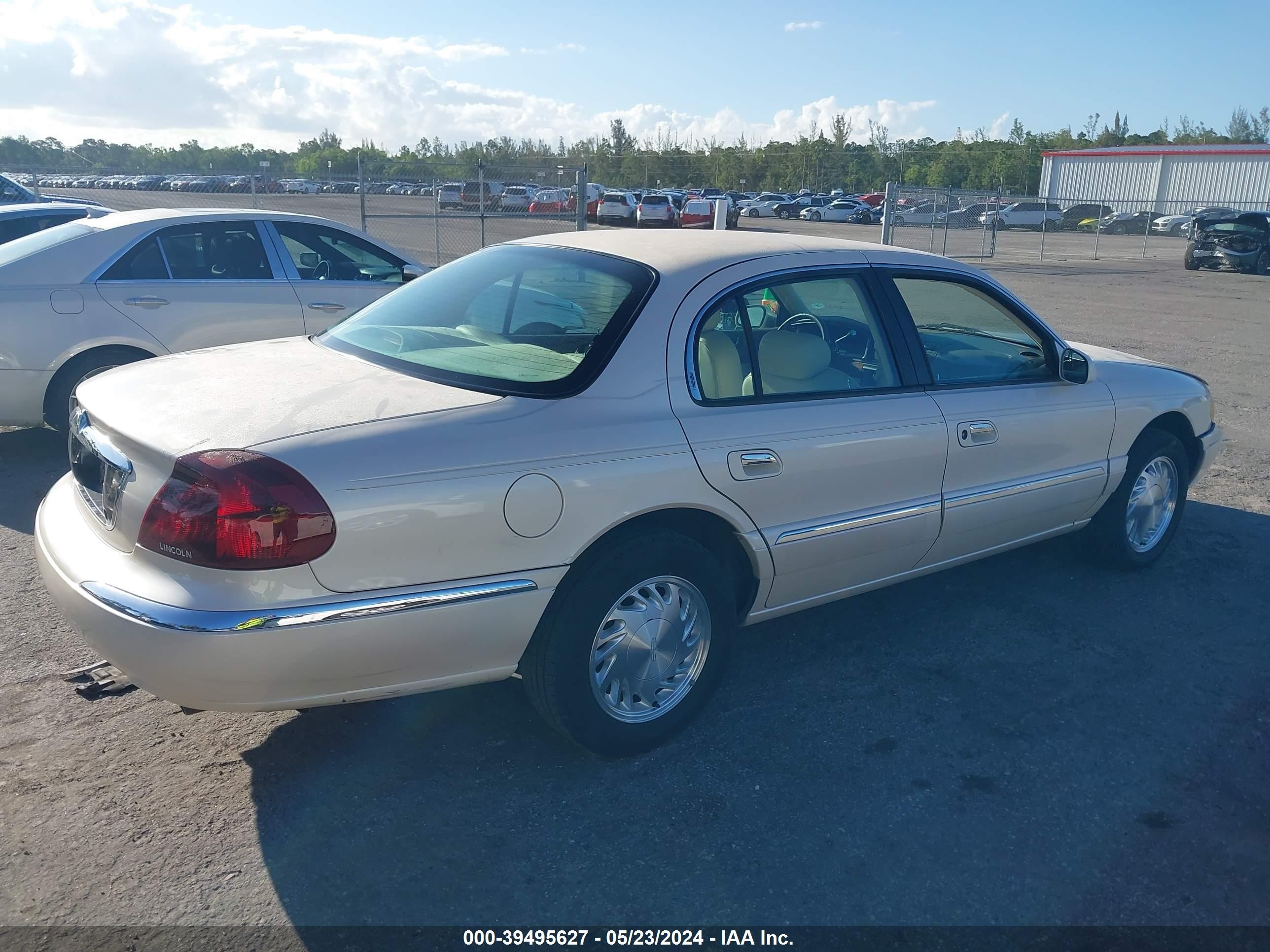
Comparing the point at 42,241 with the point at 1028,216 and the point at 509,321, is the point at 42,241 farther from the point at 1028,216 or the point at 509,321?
the point at 1028,216

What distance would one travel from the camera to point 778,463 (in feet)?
11.4

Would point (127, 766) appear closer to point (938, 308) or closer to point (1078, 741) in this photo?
point (1078, 741)

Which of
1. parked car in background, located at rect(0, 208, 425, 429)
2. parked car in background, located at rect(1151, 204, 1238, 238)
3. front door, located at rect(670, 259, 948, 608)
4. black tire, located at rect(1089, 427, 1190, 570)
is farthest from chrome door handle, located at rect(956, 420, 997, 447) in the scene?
parked car in background, located at rect(1151, 204, 1238, 238)

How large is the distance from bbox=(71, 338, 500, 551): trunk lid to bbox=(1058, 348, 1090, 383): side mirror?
109 inches

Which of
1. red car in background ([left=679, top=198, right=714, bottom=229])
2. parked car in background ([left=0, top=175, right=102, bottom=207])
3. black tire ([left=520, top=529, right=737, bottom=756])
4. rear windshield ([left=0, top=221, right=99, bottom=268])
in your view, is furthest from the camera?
red car in background ([left=679, top=198, right=714, bottom=229])

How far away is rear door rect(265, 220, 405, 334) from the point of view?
7227mm

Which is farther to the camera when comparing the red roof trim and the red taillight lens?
the red roof trim

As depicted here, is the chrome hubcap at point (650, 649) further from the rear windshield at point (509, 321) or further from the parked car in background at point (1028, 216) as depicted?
the parked car in background at point (1028, 216)

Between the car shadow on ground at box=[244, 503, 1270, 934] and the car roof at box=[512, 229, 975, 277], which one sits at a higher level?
the car roof at box=[512, 229, 975, 277]

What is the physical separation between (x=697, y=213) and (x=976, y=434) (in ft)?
114

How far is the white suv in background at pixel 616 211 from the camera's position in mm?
40906

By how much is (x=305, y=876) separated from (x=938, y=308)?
4.40 metres

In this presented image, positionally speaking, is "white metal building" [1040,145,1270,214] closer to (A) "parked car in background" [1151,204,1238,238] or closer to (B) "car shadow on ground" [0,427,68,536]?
(A) "parked car in background" [1151,204,1238,238]

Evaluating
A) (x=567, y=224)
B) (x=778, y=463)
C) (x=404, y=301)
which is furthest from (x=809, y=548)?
(x=567, y=224)
